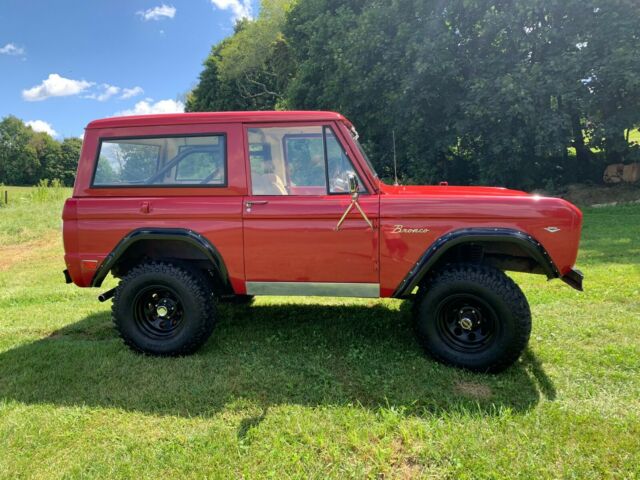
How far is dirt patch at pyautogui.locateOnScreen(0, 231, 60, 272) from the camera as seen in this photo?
914cm

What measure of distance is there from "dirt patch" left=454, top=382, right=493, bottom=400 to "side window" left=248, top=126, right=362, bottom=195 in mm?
1699

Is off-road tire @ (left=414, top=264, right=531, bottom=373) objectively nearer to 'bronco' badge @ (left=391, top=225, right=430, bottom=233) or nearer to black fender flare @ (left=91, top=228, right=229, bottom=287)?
'bronco' badge @ (left=391, top=225, right=430, bottom=233)

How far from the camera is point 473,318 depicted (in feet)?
11.2

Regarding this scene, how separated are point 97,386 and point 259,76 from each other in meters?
33.0

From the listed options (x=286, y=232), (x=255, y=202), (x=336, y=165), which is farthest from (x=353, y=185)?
(x=255, y=202)

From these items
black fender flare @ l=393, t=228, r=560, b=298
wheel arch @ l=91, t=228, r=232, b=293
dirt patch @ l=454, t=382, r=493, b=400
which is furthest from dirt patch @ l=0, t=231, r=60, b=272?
dirt patch @ l=454, t=382, r=493, b=400

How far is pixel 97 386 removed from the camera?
329 centimetres

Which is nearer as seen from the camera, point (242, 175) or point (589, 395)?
point (589, 395)

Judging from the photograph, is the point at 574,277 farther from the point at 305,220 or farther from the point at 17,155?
the point at 17,155

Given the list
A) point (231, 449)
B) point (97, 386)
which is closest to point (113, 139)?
point (97, 386)

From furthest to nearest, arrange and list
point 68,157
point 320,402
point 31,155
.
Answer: point 68,157 < point 31,155 < point 320,402

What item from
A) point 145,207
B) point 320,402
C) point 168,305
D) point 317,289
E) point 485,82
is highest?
point 485,82

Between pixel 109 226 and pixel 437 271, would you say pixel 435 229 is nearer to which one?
pixel 437 271

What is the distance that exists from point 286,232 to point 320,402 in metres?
1.32
